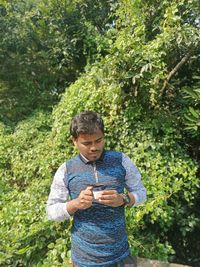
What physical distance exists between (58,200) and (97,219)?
21 cm

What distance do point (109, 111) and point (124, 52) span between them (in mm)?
669

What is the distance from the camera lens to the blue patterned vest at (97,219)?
1.80 meters

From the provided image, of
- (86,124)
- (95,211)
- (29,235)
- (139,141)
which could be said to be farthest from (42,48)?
(95,211)

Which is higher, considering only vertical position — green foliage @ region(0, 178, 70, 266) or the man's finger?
the man's finger

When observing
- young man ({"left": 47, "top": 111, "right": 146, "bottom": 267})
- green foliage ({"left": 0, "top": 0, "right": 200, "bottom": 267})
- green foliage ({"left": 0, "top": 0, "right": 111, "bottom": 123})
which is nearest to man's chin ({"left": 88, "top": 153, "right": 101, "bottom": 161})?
young man ({"left": 47, "top": 111, "right": 146, "bottom": 267})

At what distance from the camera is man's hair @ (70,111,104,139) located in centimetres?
178

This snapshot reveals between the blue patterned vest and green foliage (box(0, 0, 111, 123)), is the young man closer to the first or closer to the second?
the blue patterned vest

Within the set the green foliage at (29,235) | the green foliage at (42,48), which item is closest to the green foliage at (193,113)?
the green foliage at (29,235)

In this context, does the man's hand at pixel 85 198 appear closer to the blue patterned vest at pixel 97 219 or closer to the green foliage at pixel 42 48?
the blue patterned vest at pixel 97 219

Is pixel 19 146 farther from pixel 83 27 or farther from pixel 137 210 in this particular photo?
pixel 137 210

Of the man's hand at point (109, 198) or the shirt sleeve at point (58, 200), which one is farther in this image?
the shirt sleeve at point (58, 200)

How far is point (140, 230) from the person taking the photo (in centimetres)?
315

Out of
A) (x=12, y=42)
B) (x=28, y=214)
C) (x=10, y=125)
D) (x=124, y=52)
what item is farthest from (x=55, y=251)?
(x=12, y=42)

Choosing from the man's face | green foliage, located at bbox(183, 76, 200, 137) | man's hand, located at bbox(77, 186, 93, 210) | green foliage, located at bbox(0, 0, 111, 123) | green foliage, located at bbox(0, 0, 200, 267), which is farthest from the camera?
green foliage, located at bbox(0, 0, 111, 123)
